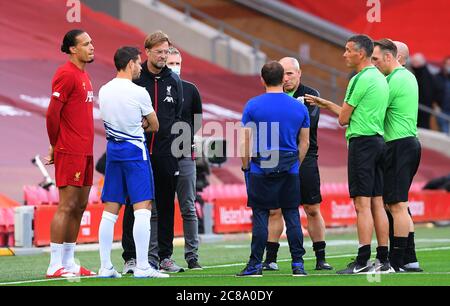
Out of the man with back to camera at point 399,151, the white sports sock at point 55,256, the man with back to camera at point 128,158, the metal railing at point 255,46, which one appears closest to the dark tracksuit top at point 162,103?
the man with back to camera at point 128,158

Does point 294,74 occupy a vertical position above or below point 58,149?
above

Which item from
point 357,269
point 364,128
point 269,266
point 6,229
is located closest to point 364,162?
point 364,128

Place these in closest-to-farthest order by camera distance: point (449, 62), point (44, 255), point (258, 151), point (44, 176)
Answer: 1. point (258, 151)
2. point (44, 255)
3. point (44, 176)
4. point (449, 62)

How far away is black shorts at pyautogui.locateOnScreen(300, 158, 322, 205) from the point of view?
13.7 meters

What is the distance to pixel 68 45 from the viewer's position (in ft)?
41.6

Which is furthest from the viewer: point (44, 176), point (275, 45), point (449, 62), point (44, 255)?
point (275, 45)

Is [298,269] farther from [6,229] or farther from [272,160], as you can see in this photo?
[6,229]

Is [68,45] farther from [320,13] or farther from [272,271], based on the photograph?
[320,13]

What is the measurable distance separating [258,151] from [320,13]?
62.4 feet

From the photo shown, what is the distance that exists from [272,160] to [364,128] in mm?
1031

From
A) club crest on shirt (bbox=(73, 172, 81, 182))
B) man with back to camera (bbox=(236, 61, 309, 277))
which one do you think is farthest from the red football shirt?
A: man with back to camera (bbox=(236, 61, 309, 277))

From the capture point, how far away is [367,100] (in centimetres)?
1254
